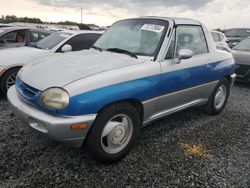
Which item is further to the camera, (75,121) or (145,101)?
(145,101)

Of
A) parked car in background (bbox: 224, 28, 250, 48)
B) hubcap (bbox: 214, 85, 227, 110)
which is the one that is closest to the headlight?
hubcap (bbox: 214, 85, 227, 110)

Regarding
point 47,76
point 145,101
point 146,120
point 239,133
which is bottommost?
point 239,133

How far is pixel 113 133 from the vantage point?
125 inches

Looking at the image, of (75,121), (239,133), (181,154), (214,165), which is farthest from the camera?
(239,133)

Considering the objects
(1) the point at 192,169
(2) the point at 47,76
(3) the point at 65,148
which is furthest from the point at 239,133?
(2) the point at 47,76

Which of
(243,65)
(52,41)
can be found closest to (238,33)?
(243,65)

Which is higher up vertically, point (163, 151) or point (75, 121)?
point (75, 121)

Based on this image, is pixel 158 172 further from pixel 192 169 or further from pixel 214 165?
pixel 214 165

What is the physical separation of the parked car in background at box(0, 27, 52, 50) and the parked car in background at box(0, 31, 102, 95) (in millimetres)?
1664

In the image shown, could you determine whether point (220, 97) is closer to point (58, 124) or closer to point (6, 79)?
point (58, 124)

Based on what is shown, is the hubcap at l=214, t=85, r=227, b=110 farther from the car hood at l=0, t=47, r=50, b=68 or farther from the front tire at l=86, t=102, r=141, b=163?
the car hood at l=0, t=47, r=50, b=68

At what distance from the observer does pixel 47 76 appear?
10.1 ft

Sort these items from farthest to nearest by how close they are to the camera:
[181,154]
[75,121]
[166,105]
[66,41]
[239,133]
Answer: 1. [66,41]
2. [239,133]
3. [166,105]
4. [181,154]
5. [75,121]

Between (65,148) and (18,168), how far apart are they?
0.67m
